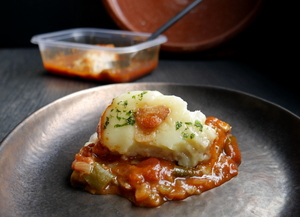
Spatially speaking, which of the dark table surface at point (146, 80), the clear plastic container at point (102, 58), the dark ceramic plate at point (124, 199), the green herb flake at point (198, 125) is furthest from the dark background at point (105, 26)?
the green herb flake at point (198, 125)

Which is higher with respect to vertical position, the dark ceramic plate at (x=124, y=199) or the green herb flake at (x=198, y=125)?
the green herb flake at (x=198, y=125)

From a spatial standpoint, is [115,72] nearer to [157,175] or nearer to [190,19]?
[190,19]

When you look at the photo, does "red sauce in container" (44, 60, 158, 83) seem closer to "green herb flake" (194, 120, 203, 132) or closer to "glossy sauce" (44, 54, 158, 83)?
"glossy sauce" (44, 54, 158, 83)

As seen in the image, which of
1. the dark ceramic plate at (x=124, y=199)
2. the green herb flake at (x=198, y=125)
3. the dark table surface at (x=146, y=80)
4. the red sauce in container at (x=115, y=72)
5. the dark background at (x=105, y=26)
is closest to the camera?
the dark ceramic plate at (x=124, y=199)

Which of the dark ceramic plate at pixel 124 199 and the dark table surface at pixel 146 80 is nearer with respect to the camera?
the dark ceramic plate at pixel 124 199

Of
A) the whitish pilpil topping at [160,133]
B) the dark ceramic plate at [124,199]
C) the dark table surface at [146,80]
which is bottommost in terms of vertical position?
the dark table surface at [146,80]

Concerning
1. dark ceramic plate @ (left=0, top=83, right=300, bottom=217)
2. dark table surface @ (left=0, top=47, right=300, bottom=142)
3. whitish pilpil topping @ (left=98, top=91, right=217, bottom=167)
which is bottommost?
dark table surface @ (left=0, top=47, right=300, bottom=142)

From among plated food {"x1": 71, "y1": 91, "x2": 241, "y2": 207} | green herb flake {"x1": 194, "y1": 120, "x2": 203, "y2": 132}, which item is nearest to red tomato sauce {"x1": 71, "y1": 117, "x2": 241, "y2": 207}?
plated food {"x1": 71, "y1": 91, "x2": 241, "y2": 207}

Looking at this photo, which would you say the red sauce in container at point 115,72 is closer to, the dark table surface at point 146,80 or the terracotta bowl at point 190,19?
the dark table surface at point 146,80

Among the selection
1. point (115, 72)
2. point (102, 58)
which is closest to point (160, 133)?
point (115, 72)
